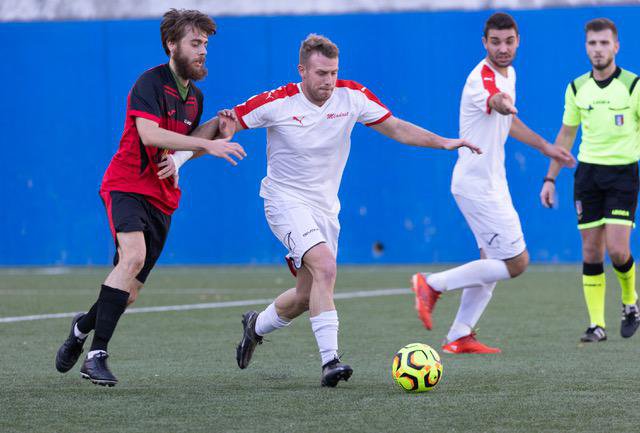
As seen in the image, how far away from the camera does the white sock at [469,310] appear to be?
28.1ft

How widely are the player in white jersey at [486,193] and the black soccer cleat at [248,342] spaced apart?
1.66 meters

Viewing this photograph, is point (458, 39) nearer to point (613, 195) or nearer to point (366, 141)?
point (366, 141)

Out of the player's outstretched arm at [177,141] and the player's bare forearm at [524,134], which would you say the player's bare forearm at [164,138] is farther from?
the player's bare forearm at [524,134]

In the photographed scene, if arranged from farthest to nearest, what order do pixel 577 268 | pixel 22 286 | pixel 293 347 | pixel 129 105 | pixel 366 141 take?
1. pixel 366 141
2. pixel 577 268
3. pixel 22 286
4. pixel 293 347
5. pixel 129 105

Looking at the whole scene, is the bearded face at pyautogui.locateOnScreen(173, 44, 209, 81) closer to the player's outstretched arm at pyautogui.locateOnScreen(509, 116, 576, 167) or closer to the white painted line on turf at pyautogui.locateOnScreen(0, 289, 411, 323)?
the player's outstretched arm at pyautogui.locateOnScreen(509, 116, 576, 167)

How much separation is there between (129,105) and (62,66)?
1268 cm

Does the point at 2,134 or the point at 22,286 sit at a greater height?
the point at 2,134

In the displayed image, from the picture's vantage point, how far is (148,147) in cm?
673

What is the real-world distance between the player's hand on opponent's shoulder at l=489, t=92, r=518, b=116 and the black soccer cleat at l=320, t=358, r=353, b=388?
2.48 meters

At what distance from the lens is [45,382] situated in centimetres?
690

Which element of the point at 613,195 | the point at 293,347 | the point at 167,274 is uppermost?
the point at 613,195

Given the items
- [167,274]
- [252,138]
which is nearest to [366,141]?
[252,138]

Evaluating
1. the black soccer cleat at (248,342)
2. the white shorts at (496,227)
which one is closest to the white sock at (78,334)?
the black soccer cleat at (248,342)

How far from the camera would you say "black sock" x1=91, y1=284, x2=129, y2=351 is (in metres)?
6.61
